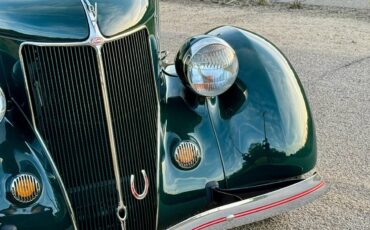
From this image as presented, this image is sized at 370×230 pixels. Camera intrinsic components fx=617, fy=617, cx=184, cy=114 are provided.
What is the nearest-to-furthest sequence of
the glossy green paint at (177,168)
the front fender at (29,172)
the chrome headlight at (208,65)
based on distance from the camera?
1. the front fender at (29,172)
2. the glossy green paint at (177,168)
3. the chrome headlight at (208,65)

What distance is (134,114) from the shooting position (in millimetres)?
3164

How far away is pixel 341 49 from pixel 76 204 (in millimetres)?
5973

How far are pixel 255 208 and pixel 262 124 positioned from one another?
498mm

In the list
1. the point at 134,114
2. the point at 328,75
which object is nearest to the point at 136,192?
the point at 134,114

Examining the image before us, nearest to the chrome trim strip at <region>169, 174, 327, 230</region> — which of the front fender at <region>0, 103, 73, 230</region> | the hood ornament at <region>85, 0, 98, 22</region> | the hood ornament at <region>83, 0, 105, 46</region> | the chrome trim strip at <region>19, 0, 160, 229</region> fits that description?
the chrome trim strip at <region>19, 0, 160, 229</region>

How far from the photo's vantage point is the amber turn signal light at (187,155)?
325cm

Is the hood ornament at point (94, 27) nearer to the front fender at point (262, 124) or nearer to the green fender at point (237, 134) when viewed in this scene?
the green fender at point (237, 134)

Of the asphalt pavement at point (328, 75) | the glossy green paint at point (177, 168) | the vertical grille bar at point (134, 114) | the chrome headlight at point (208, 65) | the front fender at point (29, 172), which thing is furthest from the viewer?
the asphalt pavement at point (328, 75)

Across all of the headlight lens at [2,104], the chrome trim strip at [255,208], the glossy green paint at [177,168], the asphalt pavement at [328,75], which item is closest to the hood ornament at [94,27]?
the headlight lens at [2,104]

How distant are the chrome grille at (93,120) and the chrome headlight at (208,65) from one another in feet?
0.91

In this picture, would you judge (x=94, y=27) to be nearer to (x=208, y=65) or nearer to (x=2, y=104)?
(x=2, y=104)

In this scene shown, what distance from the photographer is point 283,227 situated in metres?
4.04

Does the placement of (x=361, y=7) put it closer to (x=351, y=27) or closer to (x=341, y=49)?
(x=351, y=27)

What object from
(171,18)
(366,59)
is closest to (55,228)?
(366,59)
